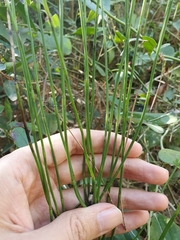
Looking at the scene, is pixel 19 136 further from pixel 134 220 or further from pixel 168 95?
pixel 168 95

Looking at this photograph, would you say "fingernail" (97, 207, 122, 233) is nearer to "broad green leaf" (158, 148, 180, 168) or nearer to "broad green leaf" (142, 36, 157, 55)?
"broad green leaf" (158, 148, 180, 168)

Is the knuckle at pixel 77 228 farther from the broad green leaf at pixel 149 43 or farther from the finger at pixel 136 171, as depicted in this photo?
the broad green leaf at pixel 149 43

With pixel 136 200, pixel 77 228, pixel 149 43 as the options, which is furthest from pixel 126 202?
pixel 149 43

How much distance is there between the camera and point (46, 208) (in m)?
0.70

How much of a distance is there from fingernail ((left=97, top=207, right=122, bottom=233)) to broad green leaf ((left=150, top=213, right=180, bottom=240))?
151mm

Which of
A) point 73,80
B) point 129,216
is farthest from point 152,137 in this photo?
point 73,80

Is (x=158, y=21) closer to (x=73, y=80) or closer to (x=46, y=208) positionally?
(x=73, y=80)

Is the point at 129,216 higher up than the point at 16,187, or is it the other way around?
the point at 16,187

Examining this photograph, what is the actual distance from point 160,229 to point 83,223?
223 millimetres

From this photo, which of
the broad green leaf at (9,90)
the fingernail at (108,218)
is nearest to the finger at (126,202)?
the fingernail at (108,218)

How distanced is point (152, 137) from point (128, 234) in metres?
0.24

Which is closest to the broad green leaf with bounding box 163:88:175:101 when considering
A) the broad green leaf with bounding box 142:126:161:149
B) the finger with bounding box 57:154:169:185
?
the broad green leaf with bounding box 142:126:161:149

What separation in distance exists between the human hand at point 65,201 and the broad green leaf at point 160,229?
0.03 meters

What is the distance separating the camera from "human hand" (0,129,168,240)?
1.73 feet
